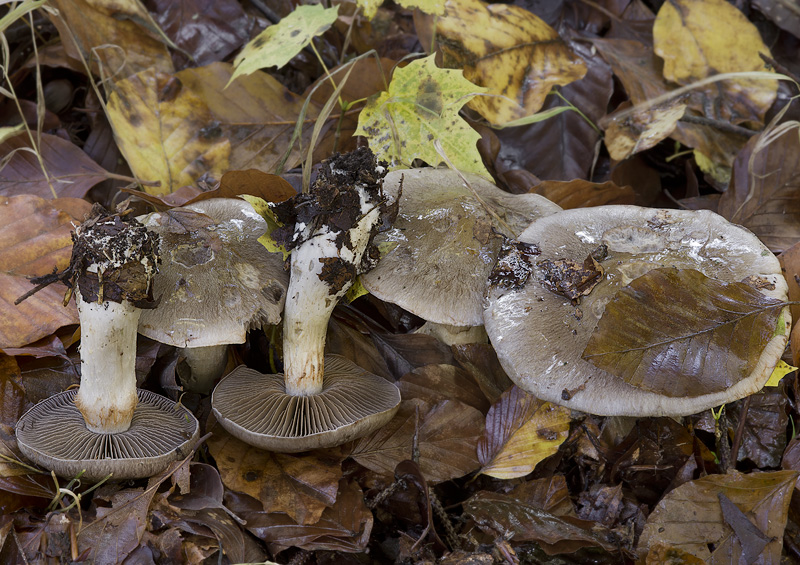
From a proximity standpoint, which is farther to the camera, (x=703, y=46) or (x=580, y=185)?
(x=703, y=46)

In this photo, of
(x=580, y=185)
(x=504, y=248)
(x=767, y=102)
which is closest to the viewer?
(x=504, y=248)

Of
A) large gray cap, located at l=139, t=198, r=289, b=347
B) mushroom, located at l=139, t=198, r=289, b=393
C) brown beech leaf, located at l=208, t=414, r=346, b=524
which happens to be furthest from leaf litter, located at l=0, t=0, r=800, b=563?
large gray cap, located at l=139, t=198, r=289, b=347

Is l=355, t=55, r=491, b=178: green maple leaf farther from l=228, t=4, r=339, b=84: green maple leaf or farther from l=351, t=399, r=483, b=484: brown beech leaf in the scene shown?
l=351, t=399, r=483, b=484: brown beech leaf

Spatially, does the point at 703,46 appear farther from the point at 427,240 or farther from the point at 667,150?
the point at 427,240

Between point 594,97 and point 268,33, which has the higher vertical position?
point 268,33

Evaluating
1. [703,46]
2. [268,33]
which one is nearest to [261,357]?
[268,33]

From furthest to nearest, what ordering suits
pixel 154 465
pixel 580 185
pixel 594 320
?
pixel 580 185 → pixel 594 320 → pixel 154 465

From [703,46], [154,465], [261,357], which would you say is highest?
[703,46]
